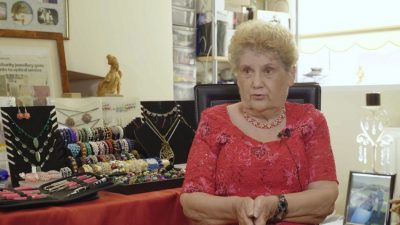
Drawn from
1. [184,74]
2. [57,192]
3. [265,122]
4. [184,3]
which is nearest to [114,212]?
[57,192]

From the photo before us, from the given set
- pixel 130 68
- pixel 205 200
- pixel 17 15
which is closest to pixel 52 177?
pixel 205 200

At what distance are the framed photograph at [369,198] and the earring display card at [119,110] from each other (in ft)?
5.12

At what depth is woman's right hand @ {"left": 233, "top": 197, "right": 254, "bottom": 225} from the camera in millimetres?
1206

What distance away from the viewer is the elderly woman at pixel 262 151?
4.28ft

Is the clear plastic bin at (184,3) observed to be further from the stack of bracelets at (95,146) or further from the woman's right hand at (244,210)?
the woman's right hand at (244,210)

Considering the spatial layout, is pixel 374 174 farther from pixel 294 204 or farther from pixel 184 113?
pixel 294 204

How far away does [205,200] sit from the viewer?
4.25 feet

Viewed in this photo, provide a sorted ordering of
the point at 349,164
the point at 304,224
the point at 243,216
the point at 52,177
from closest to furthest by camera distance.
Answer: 1. the point at 243,216
2. the point at 304,224
3. the point at 52,177
4. the point at 349,164

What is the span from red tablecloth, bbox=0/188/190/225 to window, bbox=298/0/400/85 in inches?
117

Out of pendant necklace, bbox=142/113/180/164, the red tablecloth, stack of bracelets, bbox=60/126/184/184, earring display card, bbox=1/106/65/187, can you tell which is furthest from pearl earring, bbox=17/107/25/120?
pendant necklace, bbox=142/113/180/164

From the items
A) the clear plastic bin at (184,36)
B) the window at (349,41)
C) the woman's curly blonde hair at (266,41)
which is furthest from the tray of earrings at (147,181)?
the window at (349,41)

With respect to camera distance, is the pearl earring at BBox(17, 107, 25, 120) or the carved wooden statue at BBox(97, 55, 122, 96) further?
the carved wooden statue at BBox(97, 55, 122, 96)

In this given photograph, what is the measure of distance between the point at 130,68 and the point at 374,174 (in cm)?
156

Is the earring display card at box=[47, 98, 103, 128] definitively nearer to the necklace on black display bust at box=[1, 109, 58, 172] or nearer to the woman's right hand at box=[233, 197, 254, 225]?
the necklace on black display bust at box=[1, 109, 58, 172]
